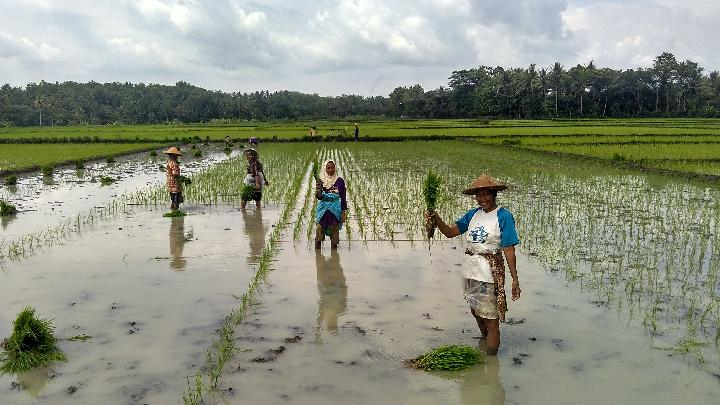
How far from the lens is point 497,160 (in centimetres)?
2102

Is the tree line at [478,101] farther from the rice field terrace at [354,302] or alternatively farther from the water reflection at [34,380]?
the water reflection at [34,380]

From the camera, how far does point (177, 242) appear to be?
843 cm

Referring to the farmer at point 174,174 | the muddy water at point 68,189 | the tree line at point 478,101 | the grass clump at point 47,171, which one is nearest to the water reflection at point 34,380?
the muddy water at point 68,189

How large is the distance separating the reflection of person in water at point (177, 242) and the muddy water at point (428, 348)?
1471 millimetres

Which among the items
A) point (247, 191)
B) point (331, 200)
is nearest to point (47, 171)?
point (247, 191)

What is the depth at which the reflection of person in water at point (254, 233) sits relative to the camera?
761 centimetres

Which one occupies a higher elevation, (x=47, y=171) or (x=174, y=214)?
(x=47, y=171)

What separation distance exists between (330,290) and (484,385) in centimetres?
247

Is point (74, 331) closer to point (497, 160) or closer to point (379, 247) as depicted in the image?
point (379, 247)

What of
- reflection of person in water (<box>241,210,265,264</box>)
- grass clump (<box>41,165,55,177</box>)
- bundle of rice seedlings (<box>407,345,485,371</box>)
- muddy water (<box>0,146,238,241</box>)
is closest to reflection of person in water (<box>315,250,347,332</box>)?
reflection of person in water (<box>241,210,265,264</box>)

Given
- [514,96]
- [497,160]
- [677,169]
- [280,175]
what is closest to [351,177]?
[280,175]

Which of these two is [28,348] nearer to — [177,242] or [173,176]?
[177,242]

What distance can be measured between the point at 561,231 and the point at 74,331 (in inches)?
275

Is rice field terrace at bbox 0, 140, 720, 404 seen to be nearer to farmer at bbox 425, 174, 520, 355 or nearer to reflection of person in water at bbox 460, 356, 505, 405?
reflection of person in water at bbox 460, 356, 505, 405
